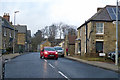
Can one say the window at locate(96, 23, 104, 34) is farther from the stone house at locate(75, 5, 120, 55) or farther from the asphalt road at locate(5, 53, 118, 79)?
the asphalt road at locate(5, 53, 118, 79)

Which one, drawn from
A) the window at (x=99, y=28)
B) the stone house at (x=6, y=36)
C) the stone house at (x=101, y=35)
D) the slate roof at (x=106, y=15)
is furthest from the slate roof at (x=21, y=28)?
the window at (x=99, y=28)

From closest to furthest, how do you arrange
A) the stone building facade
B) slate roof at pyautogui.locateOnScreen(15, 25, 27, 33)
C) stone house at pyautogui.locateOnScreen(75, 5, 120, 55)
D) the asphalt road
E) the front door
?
1. the asphalt road
2. stone house at pyautogui.locateOnScreen(75, 5, 120, 55)
3. the front door
4. the stone building facade
5. slate roof at pyautogui.locateOnScreen(15, 25, 27, 33)

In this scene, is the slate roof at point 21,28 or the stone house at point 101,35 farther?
the slate roof at point 21,28

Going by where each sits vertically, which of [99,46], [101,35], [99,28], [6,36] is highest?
[99,28]

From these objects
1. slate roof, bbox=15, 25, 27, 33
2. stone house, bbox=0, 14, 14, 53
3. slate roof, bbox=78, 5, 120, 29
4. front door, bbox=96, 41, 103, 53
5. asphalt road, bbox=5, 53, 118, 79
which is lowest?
asphalt road, bbox=5, 53, 118, 79

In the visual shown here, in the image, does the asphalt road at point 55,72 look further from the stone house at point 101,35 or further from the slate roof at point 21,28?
the slate roof at point 21,28

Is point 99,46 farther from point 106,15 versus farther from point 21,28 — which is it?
point 21,28

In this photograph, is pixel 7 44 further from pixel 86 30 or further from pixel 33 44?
pixel 33 44

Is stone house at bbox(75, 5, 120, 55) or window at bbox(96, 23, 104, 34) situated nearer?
stone house at bbox(75, 5, 120, 55)

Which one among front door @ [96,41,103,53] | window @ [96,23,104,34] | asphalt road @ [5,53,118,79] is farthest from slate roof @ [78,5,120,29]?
asphalt road @ [5,53,118,79]

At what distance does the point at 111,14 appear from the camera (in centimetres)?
3216

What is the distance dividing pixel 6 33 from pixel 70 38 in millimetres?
16085

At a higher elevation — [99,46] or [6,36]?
[6,36]

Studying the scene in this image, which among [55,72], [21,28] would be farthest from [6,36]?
[55,72]
